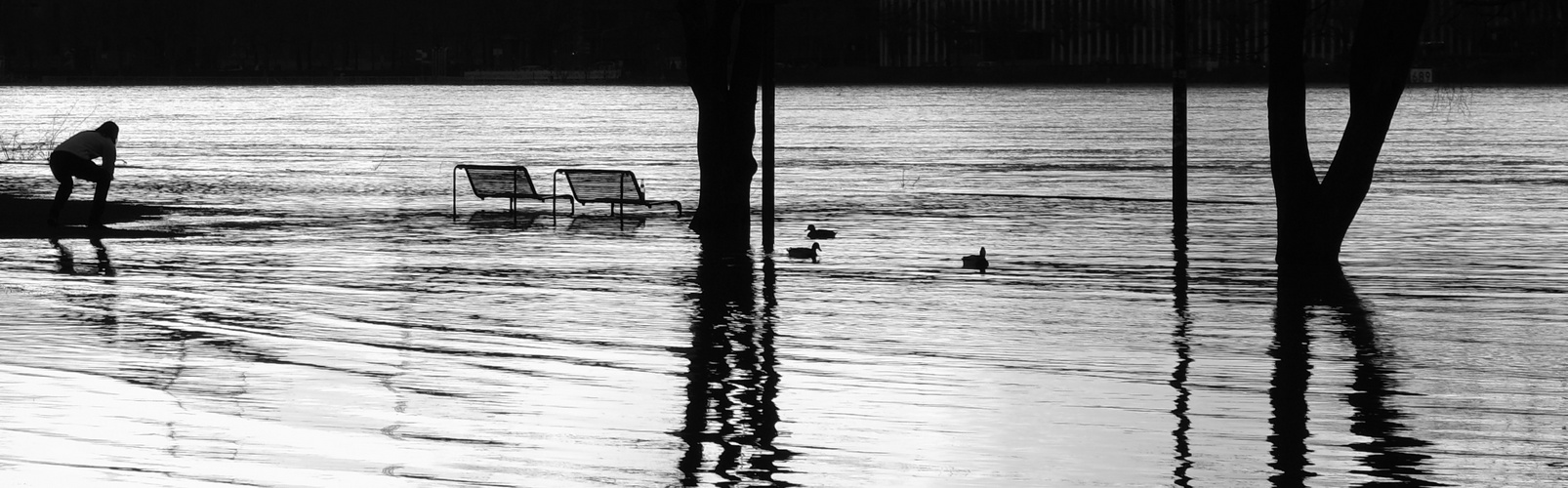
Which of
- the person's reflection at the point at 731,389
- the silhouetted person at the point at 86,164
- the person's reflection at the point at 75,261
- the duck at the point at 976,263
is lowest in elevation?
the person's reflection at the point at 731,389

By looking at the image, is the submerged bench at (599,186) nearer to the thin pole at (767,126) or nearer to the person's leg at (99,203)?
the thin pole at (767,126)

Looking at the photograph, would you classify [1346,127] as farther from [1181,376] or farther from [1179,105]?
[1181,376]

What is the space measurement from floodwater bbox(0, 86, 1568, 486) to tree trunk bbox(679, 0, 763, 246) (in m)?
0.84

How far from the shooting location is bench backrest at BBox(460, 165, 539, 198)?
25734 millimetres

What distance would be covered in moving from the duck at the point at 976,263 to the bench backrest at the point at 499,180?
858cm

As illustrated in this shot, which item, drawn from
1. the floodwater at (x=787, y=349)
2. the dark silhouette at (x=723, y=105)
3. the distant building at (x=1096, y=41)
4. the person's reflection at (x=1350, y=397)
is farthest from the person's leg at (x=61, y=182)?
the distant building at (x=1096, y=41)

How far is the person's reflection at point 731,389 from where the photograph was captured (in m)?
8.51

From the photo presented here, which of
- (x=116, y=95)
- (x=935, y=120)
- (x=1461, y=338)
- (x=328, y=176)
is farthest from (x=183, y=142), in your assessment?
(x=116, y=95)

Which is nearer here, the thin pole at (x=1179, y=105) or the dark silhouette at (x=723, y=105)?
the thin pole at (x=1179, y=105)

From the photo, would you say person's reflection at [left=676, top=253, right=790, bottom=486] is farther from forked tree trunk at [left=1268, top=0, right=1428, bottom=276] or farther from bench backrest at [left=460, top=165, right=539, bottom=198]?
bench backrest at [left=460, top=165, right=539, bottom=198]

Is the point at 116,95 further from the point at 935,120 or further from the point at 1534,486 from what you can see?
the point at 1534,486

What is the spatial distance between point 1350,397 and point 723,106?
1208 centimetres

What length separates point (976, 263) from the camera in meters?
18.3

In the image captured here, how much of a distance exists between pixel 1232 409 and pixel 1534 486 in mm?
2078
